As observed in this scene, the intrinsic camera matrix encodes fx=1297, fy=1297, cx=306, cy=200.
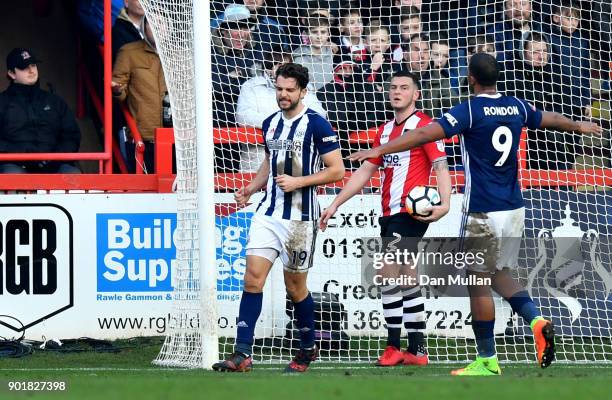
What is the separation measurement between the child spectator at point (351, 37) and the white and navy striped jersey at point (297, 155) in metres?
2.70

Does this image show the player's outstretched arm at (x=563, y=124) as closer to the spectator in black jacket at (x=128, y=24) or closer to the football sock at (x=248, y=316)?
the football sock at (x=248, y=316)

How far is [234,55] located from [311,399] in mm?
6065

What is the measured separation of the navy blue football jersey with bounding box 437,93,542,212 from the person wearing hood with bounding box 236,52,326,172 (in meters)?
3.05

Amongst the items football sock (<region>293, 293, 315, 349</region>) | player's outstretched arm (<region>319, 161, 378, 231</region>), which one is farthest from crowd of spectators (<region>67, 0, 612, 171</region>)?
football sock (<region>293, 293, 315, 349</region>)

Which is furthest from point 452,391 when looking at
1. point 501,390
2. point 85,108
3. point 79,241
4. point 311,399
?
point 85,108

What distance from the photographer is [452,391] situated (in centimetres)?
623

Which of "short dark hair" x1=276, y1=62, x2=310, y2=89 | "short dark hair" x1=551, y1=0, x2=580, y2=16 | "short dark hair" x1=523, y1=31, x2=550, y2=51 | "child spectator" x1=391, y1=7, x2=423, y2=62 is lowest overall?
"short dark hair" x1=276, y1=62, x2=310, y2=89

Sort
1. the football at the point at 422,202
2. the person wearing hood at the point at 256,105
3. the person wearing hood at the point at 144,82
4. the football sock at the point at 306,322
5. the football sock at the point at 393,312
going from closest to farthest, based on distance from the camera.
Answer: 1. the football sock at the point at 306,322
2. the football at the point at 422,202
3. the football sock at the point at 393,312
4. the person wearing hood at the point at 256,105
5. the person wearing hood at the point at 144,82

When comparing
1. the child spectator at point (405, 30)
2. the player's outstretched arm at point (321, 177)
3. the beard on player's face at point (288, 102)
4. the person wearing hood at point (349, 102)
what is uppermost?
the child spectator at point (405, 30)

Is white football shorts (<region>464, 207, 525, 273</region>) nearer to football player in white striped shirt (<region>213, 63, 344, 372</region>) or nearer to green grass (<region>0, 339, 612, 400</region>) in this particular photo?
green grass (<region>0, 339, 612, 400</region>)

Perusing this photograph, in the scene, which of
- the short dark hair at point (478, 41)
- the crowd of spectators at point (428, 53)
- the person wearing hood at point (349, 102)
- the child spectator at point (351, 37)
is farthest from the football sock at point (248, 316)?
the short dark hair at point (478, 41)

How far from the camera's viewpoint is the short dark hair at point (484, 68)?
8.20m

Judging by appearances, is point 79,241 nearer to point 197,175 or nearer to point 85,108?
point 197,175

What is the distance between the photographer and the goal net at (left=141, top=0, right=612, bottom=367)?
36.2ft
